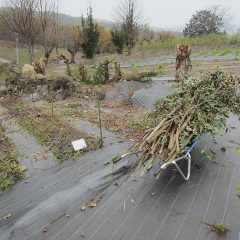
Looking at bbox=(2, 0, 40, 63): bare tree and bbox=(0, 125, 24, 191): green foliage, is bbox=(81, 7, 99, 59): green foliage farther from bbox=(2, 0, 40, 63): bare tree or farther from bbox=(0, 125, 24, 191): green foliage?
bbox=(0, 125, 24, 191): green foliage

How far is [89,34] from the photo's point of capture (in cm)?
2183

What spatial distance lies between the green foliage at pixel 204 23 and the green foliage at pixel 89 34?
15794 mm

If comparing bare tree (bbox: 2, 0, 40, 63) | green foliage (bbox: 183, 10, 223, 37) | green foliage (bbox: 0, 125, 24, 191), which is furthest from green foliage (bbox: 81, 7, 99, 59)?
green foliage (bbox: 0, 125, 24, 191)

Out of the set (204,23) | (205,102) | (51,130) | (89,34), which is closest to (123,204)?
(205,102)

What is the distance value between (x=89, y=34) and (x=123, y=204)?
19907mm

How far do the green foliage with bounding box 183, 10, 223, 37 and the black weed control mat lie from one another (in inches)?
1276

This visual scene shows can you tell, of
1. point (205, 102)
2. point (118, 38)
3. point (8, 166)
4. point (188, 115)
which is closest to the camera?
point (188, 115)

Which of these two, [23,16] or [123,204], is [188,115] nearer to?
[123,204]

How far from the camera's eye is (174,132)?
385 centimetres

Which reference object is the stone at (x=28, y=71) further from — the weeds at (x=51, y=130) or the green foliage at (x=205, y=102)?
the green foliage at (x=205, y=102)

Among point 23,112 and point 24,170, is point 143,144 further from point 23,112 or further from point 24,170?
point 23,112

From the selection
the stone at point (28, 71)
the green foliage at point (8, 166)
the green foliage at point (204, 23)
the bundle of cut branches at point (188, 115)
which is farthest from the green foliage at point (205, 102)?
the green foliage at point (204, 23)

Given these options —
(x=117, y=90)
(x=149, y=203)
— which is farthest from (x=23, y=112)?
(x=149, y=203)

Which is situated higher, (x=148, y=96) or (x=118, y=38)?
(x=118, y=38)
